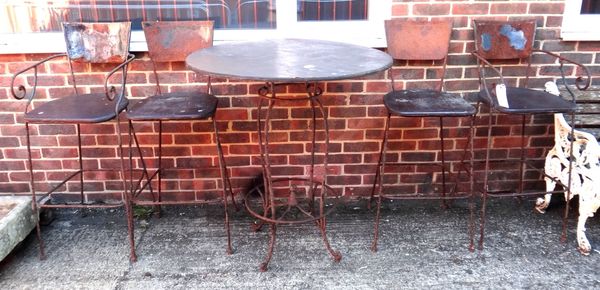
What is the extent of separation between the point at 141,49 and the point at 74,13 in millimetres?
461

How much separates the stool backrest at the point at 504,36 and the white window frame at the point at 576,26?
24 cm

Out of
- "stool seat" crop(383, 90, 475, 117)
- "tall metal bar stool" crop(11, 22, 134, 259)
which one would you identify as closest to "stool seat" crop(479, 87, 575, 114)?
"stool seat" crop(383, 90, 475, 117)

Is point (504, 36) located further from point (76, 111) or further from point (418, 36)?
point (76, 111)

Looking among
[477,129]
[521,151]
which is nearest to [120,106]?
[477,129]

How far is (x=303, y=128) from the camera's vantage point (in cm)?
309

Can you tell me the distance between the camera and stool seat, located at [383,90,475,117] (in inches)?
97.7

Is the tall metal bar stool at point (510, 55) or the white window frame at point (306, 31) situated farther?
the white window frame at point (306, 31)

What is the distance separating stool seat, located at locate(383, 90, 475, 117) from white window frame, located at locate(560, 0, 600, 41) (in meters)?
0.87

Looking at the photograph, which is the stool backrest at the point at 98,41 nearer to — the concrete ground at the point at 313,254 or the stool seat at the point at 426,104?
the concrete ground at the point at 313,254

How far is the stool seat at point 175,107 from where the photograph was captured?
2416mm

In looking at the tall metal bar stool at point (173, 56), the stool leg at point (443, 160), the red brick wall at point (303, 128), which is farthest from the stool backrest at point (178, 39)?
the stool leg at point (443, 160)

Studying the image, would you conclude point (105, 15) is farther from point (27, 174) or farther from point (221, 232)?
point (221, 232)

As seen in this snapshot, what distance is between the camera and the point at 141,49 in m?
2.93

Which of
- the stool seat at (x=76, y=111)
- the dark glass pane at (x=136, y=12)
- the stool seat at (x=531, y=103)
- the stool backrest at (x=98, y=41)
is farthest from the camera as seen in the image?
the dark glass pane at (x=136, y=12)
